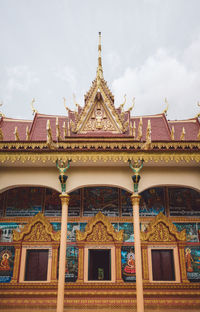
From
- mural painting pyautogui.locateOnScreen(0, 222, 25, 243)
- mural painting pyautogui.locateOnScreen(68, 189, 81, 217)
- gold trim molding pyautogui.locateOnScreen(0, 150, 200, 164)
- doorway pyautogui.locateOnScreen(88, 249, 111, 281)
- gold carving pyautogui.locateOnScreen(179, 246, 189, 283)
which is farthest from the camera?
mural painting pyautogui.locateOnScreen(68, 189, 81, 217)

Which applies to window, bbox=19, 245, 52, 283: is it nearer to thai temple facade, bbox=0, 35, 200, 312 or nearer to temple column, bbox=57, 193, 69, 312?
thai temple facade, bbox=0, 35, 200, 312

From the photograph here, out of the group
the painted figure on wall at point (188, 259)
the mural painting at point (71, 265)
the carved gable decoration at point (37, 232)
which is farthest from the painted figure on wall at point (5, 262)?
the painted figure on wall at point (188, 259)

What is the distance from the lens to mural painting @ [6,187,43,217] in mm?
9453

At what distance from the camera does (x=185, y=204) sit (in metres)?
9.50

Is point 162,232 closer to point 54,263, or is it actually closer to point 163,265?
point 163,265

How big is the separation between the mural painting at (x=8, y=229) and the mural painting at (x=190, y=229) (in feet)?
19.2

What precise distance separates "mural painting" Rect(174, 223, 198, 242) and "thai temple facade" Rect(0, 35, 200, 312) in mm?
35

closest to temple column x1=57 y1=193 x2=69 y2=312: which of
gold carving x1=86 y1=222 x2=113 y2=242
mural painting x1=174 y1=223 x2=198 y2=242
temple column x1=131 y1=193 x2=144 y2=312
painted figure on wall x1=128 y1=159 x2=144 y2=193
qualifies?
temple column x1=131 y1=193 x2=144 y2=312

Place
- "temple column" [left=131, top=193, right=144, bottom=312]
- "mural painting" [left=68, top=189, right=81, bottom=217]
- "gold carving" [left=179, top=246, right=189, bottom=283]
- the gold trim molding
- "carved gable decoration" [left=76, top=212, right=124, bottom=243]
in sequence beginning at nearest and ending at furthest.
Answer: "temple column" [left=131, top=193, right=144, bottom=312] → the gold trim molding → "gold carving" [left=179, top=246, right=189, bottom=283] → "carved gable decoration" [left=76, top=212, right=124, bottom=243] → "mural painting" [left=68, top=189, right=81, bottom=217]

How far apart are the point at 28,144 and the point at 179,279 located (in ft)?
22.2

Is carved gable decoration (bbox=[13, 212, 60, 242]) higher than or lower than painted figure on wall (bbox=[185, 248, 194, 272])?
higher

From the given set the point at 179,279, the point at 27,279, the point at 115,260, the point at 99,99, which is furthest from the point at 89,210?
the point at 99,99

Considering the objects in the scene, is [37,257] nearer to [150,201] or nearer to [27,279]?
[27,279]

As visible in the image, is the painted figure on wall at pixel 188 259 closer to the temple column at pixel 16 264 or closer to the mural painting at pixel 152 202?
the mural painting at pixel 152 202
